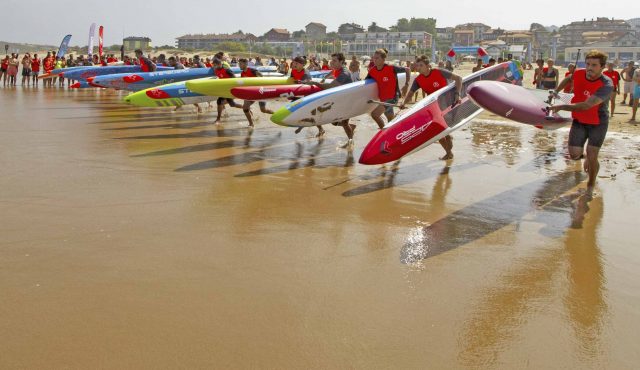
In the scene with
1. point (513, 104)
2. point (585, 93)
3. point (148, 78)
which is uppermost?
point (148, 78)

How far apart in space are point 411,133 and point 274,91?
4.54 meters

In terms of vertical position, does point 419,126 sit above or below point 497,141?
above

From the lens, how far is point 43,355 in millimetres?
2832

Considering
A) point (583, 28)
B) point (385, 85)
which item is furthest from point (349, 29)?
point (385, 85)

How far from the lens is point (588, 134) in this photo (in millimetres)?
6406

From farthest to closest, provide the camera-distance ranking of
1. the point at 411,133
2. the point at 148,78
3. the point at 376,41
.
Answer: the point at 376,41 → the point at 148,78 → the point at 411,133

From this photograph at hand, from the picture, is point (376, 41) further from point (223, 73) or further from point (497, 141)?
point (497, 141)

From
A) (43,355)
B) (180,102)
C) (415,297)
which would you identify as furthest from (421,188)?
(180,102)

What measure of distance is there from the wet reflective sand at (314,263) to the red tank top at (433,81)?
3.88 ft

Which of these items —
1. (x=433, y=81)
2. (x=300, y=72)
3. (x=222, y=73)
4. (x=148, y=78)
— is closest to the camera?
(x=433, y=81)

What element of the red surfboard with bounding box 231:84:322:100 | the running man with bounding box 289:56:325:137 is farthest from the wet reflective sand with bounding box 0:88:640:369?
the red surfboard with bounding box 231:84:322:100

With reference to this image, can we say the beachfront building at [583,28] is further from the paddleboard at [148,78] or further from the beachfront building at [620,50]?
the paddleboard at [148,78]

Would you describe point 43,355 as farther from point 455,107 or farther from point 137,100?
point 137,100

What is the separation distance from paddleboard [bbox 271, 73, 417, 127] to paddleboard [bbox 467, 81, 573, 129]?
216cm
